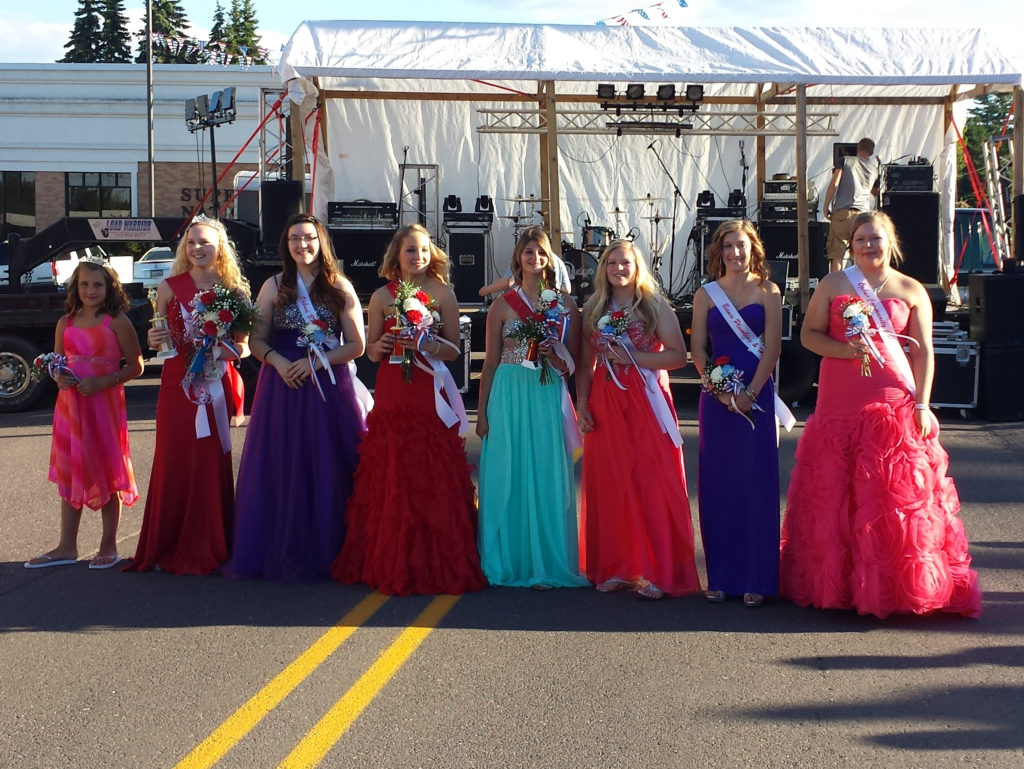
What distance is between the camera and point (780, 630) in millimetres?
5297

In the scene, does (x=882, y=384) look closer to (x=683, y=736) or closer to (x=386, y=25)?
(x=683, y=736)

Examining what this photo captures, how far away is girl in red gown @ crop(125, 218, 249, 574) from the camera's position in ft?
21.0

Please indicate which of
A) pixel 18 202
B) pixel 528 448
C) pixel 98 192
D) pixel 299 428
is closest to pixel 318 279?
pixel 299 428

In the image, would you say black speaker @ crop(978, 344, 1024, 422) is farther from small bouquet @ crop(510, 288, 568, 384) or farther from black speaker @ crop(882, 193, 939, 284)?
small bouquet @ crop(510, 288, 568, 384)

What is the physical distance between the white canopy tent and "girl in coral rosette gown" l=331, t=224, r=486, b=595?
7909 millimetres

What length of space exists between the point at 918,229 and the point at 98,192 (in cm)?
3013

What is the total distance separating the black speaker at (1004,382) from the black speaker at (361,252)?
25.2 feet

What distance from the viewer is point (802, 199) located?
1353cm

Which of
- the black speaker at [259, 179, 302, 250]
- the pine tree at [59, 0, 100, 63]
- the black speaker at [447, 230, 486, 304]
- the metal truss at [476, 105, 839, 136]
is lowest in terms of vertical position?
→ the black speaker at [447, 230, 486, 304]

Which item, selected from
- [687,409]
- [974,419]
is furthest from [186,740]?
[974,419]

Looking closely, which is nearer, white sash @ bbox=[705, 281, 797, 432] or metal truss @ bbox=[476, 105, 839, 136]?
white sash @ bbox=[705, 281, 797, 432]

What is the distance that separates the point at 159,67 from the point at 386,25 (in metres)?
25.5

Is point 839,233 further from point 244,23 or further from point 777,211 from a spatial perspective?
point 244,23

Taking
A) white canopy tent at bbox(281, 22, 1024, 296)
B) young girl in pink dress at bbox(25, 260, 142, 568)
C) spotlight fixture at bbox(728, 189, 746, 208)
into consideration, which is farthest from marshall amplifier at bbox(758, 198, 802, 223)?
young girl in pink dress at bbox(25, 260, 142, 568)
